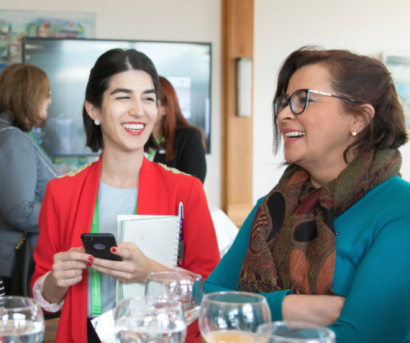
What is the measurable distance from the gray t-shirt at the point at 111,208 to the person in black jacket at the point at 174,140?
1433 millimetres

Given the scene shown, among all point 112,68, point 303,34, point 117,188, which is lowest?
point 117,188

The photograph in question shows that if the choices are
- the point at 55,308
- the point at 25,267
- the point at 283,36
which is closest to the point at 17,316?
the point at 55,308

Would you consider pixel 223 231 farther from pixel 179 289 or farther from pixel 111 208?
pixel 179 289

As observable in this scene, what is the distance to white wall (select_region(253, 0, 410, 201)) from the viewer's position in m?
5.98

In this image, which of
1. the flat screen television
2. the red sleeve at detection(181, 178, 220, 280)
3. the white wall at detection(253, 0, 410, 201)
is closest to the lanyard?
the red sleeve at detection(181, 178, 220, 280)

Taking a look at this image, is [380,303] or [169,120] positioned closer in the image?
[380,303]

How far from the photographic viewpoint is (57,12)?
5527 mm

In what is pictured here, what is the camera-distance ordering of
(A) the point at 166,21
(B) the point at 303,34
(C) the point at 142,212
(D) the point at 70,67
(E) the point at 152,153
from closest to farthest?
(C) the point at 142,212, (E) the point at 152,153, (D) the point at 70,67, (A) the point at 166,21, (B) the point at 303,34

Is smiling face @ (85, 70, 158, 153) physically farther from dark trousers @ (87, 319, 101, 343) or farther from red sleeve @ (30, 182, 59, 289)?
dark trousers @ (87, 319, 101, 343)

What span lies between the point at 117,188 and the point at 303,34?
4.62m

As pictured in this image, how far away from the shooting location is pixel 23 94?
312 centimetres

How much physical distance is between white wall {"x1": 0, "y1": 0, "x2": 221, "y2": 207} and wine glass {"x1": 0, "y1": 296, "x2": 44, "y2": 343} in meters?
4.95

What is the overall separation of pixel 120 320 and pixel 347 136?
0.99 m


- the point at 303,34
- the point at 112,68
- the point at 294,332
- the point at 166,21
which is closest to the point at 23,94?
the point at 112,68
